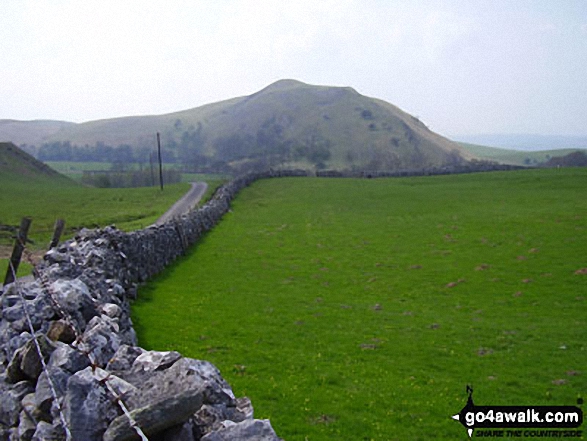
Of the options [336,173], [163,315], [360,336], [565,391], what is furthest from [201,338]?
[336,173]

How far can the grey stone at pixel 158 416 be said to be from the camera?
231 inches

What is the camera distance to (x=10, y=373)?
8.26 metres

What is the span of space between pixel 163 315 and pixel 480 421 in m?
12.3

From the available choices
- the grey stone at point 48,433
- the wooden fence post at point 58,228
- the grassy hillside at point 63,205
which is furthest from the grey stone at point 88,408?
the grassy hillside at point 63,205

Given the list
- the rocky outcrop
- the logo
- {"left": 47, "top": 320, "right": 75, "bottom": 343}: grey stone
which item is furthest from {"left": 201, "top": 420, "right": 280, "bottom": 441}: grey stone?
the logo

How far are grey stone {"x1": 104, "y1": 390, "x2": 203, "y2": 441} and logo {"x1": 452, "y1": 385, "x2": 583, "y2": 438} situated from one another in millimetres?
7525

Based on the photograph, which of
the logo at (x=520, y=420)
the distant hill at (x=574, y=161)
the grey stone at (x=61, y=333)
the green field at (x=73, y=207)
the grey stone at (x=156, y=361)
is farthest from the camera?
the distant hill at (x=574, y=161)

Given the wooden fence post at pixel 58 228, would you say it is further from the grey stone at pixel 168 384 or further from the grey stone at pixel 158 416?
the grey stone at pixel 158 416

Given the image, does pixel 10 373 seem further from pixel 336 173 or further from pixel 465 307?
pixel 336 173

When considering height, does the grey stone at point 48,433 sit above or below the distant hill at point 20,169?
below

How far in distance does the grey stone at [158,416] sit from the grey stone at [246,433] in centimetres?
41

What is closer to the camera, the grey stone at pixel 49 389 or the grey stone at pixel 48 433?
the grey stone at pixel 48 433

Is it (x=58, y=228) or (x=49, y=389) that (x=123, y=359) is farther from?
(x=58, y=228)

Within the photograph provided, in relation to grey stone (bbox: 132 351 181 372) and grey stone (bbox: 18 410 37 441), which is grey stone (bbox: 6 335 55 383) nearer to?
grey stone (bbox: 18 410 37 441)
